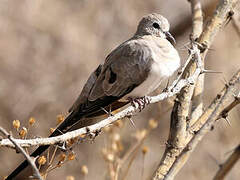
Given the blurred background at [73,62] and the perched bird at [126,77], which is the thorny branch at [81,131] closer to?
the perched bird at [126,77]

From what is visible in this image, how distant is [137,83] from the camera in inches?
161

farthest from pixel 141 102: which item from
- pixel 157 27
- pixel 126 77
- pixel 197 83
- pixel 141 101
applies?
pixel 157 27

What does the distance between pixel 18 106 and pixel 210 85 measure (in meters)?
2.67

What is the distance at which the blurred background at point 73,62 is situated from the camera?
6891 mm

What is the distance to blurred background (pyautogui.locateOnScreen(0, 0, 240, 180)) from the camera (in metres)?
6.89

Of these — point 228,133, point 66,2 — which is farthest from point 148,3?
point 228,133

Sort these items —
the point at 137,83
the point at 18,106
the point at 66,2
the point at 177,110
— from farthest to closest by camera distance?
the point at 66,2 → the point at 18,106 → the point at 137,83 → the point at 177,110

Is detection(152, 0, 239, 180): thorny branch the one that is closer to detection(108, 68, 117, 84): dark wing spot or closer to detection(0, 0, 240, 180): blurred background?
detection(108, 68, 117, 84): dark wing spot

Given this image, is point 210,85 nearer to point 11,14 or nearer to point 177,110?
point 11,14

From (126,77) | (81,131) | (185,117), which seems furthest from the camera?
(126,77)

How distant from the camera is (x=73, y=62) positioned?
7219 mm

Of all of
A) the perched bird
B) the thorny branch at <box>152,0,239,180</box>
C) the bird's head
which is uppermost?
the bird's head

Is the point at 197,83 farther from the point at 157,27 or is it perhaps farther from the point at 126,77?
the point at 157,27

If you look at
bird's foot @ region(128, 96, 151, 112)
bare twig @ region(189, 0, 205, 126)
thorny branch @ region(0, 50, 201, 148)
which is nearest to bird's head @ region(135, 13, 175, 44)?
bare twig @ region(189, 0, 205, 126)
